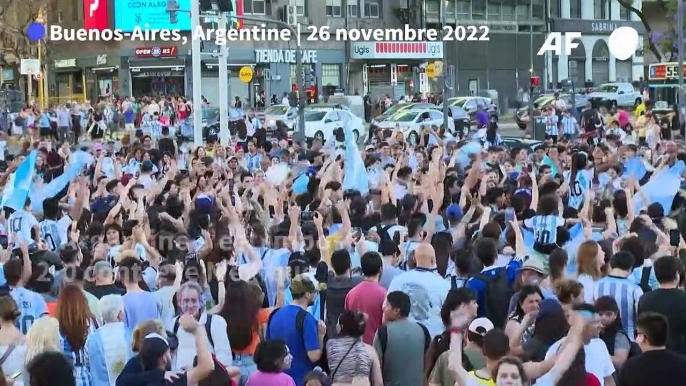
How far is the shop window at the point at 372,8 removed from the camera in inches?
2399

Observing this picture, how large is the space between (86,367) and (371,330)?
187 cm

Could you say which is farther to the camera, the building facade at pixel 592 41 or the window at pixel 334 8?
the building facade at pixel 592 41

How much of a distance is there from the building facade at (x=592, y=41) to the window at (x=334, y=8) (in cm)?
1476

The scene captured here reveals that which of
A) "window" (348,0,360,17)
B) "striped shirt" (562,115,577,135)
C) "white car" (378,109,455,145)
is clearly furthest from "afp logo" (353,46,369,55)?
"striped shirt" (562,115,577,135)

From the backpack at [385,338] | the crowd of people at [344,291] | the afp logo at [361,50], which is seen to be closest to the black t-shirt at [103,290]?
the crowd of people at [344,291]

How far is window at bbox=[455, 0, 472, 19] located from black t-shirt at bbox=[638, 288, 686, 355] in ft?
189

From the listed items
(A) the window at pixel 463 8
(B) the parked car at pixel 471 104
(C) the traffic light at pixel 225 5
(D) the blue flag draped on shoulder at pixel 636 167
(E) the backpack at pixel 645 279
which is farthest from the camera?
(A) the window at pixel 463 8

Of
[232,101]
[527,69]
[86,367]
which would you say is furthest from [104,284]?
[527,69]

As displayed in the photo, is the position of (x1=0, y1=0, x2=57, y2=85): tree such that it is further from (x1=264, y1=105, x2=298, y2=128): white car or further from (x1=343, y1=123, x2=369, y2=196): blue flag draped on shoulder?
(x1=343, y1=123, x2=369, y2=196): blue flag draped on shoulder

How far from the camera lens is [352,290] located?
7.76 m

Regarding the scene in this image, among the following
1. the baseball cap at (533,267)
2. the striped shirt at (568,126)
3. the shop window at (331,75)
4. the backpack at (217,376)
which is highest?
the shop window at (331,75)

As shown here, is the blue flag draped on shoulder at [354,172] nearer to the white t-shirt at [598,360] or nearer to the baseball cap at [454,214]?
the baseball cap at [454,214]

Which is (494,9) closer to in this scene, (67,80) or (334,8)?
(334,8)

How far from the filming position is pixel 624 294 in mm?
7590
